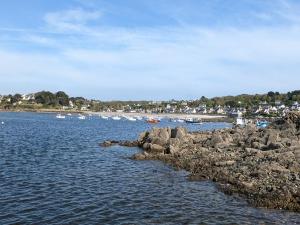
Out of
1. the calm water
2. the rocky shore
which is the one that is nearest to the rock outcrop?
the rocky shore

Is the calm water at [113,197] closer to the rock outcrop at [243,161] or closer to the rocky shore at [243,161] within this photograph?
the rocky shore at [243,161]

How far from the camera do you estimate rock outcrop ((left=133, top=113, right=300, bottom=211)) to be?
2950cm

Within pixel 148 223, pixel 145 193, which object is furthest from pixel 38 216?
pixel 145 193

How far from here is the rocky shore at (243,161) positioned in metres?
29.5

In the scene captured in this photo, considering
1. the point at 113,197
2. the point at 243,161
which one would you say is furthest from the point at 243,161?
the point at 113,197

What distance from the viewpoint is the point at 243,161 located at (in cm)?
4191

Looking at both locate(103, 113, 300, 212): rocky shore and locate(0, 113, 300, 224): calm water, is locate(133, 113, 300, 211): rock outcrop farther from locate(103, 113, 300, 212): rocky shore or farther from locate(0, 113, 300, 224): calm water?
locate(0, 113, 300, 224): calm water

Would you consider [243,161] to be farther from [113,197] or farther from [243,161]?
[113,197]

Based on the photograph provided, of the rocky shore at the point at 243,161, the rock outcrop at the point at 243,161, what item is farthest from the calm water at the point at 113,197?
the rock outcrop at the point at 243,161

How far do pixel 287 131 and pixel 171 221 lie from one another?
145 feet

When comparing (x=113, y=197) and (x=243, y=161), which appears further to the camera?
(x=243, y=161)

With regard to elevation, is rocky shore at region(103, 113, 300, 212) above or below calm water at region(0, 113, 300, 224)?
above

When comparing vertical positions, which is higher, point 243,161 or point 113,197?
point 243,161

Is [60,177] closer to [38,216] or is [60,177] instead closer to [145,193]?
[145,193]
